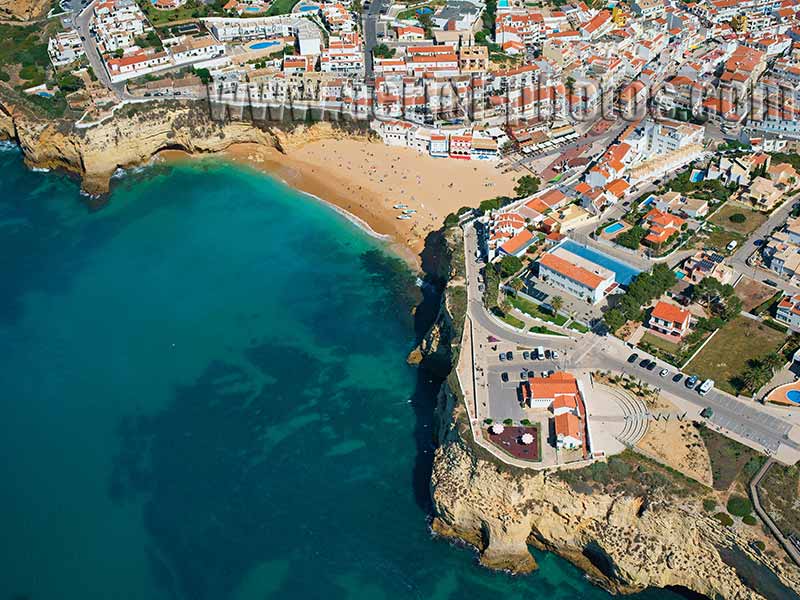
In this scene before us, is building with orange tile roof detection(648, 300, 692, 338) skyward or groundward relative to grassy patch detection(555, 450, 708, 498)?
skyward

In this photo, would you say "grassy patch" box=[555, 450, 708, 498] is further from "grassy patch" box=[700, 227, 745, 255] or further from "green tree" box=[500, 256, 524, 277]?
"grassy patch" box=[700, 227, 745, 255]

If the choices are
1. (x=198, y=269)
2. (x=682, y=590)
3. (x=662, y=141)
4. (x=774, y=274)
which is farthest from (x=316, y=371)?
(x=662, y=141)

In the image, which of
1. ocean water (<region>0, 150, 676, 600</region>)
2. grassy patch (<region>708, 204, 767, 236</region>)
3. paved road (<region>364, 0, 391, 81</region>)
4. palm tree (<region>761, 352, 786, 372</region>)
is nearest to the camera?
ocean water (<region>0, 150, 676, 600</region>)

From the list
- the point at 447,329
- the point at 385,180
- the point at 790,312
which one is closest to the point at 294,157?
the point at 385,180

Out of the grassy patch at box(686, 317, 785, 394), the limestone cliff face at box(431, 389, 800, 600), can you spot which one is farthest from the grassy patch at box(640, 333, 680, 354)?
the limestone cliff face at box(431, 389, 800, 600)

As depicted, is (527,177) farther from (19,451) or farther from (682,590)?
(19,451)

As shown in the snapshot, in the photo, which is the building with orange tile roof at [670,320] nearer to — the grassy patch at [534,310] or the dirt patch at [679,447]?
the grassy patch at [534,310]

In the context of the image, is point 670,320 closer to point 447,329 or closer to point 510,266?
point 510,266

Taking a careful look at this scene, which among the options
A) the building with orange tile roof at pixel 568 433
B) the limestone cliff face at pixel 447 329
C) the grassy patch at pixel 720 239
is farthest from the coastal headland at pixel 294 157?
the building with orange tile roof at pixel 568 433
